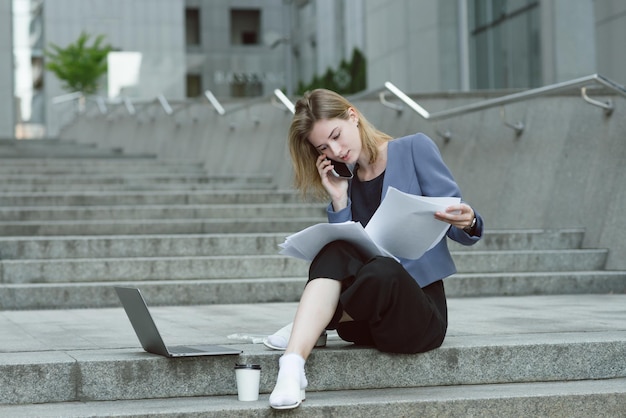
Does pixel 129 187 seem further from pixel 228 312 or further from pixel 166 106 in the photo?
pixel 166 106

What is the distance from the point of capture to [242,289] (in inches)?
267

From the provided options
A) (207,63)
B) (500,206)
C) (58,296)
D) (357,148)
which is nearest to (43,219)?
(58,296)

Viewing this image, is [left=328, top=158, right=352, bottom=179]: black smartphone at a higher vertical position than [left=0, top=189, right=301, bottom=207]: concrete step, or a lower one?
lower

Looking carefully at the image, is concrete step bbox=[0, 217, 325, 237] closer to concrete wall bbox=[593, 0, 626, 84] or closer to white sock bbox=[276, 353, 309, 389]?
white sock bbox=[276, 353, 309, 389]

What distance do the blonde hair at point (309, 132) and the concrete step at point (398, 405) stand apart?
0.86 m

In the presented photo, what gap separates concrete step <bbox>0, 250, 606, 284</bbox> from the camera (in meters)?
6.98

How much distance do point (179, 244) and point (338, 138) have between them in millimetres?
3817

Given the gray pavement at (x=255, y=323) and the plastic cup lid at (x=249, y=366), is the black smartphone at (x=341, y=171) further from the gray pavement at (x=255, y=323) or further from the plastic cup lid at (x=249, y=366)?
the plastic cup lid at (x=249, y=366)

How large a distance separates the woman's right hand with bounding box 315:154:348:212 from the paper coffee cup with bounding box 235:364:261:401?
78cm

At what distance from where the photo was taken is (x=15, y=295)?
6.46 m

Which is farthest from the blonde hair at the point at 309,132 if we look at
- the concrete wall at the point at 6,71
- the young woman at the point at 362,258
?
the concrete wall at the point at 6,71

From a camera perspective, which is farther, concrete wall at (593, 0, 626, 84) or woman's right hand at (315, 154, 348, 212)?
concrete wall at (593, 0, 626, 84)

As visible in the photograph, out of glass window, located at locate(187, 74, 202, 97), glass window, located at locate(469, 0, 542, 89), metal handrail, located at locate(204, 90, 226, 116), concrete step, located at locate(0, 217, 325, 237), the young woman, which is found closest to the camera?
the young woman

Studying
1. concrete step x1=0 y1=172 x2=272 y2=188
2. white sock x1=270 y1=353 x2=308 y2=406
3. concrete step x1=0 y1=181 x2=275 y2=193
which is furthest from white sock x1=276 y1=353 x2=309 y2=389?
concrete step x1=0 y1=172 x2=272 y2=188
